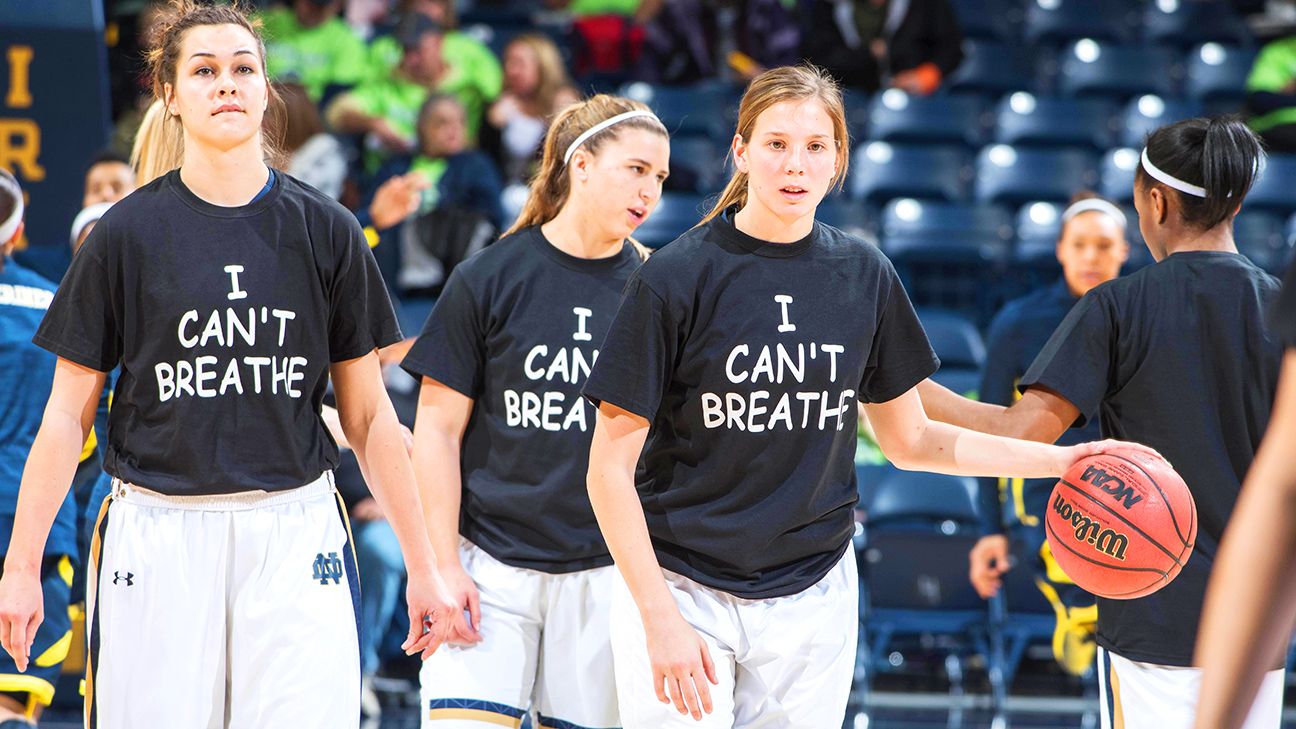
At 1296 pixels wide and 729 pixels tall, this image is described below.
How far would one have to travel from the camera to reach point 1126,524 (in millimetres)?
3080

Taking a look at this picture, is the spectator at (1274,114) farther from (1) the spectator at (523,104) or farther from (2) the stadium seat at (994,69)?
(1) the spectator at (523,104)

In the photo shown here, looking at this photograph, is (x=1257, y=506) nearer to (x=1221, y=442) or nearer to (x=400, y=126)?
(x=1221, y=442)

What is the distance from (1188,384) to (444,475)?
73.3 inches

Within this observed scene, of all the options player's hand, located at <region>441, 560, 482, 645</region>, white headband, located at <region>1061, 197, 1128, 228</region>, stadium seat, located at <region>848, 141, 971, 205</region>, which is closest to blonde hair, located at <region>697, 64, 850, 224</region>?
player's hand, located at <region>441, 560, 482, 645</region>

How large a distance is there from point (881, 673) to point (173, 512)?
16.0ft

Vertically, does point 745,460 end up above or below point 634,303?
below

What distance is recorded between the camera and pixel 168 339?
9.95 ft

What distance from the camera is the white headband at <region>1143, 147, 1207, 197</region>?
3.38 metres

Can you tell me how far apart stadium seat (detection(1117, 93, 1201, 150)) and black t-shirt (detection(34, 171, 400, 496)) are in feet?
25.4

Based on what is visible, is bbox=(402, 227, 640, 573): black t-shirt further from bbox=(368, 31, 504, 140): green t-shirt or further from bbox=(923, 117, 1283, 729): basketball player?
bbox=(368, 31, 504, 140): green t-shirt

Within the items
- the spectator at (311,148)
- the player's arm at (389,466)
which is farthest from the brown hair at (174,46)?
the spectator at (311,148)

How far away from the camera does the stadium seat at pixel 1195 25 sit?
35.8 feet

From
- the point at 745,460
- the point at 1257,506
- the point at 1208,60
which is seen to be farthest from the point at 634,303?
the point at 1208,60

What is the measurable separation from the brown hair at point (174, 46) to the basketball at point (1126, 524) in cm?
200
